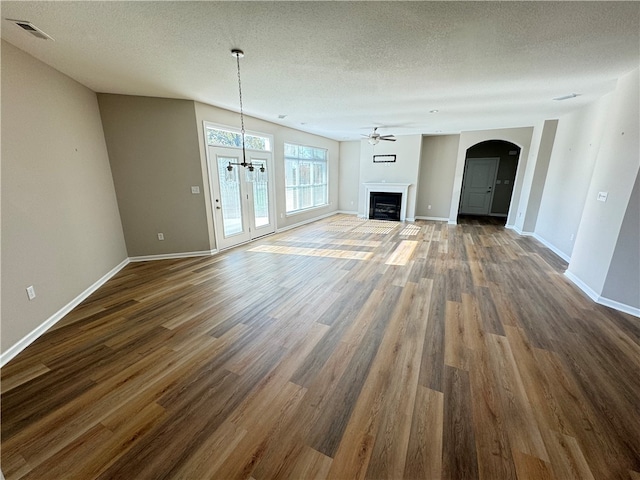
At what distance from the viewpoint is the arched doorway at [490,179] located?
27.7 feet

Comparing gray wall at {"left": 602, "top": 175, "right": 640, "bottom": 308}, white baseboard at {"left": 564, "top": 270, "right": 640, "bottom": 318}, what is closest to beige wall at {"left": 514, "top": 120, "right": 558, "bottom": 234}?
white baseboard at {"left": 564, "top": 270, "right": 640, "bottom": 318}

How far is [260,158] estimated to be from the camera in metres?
5.71

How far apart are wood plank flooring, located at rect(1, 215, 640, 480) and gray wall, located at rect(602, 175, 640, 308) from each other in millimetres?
300

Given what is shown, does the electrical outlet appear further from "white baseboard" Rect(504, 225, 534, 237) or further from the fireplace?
"white baseboard" Rect(504, 225, 534, 237)

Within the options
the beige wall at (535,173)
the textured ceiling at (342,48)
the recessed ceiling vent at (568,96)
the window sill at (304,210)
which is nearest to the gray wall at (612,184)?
the textured ceiling at (342,48)

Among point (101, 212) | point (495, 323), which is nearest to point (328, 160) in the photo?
point (101, 212)

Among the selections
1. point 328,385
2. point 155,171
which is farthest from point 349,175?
point 328,385

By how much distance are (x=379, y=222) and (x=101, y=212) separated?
21.8ft

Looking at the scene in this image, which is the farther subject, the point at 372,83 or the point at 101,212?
the point at 101,212

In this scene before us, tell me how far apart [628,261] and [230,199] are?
19.0ft

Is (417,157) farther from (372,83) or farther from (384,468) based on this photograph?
(384,468)

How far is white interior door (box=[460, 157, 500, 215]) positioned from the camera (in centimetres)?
871

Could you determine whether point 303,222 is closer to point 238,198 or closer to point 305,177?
point 305,177

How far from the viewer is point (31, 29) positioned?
6.88ft
